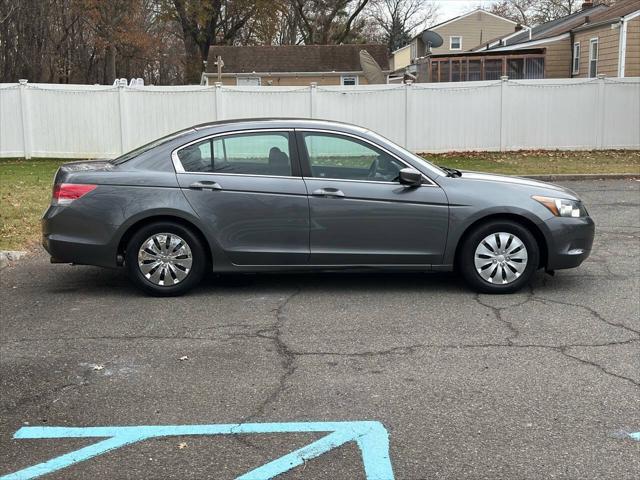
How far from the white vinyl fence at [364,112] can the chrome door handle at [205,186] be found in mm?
12671

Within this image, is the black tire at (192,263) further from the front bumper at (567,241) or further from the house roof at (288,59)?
the house roof at (288,59)

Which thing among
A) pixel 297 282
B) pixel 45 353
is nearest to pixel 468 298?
pixel 297 282

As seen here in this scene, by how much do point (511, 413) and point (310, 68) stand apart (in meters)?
38.2

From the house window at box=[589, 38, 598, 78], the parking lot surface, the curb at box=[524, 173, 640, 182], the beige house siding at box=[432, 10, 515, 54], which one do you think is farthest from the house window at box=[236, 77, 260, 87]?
the parking lot surface

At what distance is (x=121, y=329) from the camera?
17.8 feet

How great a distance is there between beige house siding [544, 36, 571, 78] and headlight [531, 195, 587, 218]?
23.6 metres

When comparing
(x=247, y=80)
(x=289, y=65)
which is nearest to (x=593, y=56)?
(x=289, y=65)

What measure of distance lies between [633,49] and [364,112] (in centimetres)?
1118

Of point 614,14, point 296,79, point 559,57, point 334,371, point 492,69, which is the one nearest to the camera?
point 334,371

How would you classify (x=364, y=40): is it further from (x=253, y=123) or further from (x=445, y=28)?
(x=253, y=123)

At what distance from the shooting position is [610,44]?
→ 80.6 ft

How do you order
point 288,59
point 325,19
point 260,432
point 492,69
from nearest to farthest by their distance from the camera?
point 260,432, point 492,69, point 288,59, point 325,19

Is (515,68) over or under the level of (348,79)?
under

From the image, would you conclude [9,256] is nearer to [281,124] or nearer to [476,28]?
[281,124]
